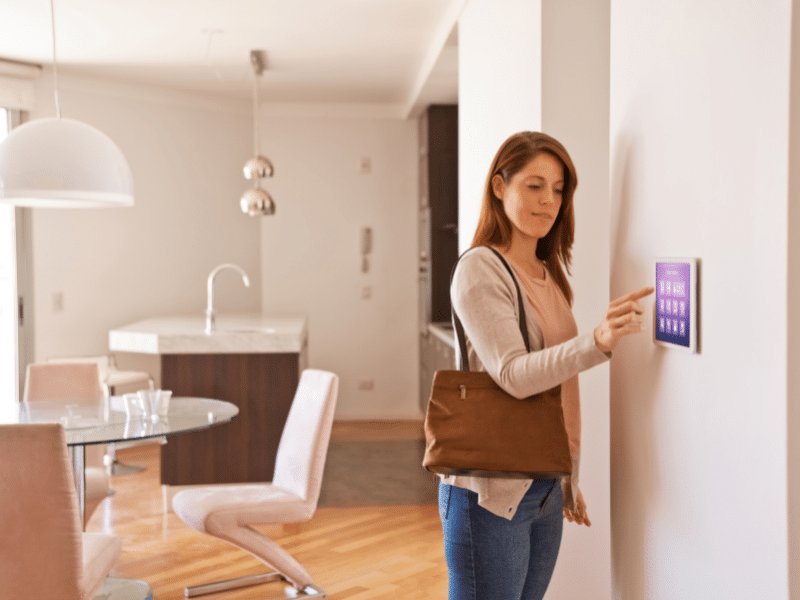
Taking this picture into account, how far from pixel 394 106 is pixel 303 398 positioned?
13.3 ft

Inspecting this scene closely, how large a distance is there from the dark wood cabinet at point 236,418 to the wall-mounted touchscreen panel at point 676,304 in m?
2.97

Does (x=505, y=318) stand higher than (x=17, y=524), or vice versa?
(x=505, y=318)

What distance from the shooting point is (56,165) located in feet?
8.42

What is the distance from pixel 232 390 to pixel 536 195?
293cm

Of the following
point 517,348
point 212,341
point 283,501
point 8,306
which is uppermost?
point 517,348

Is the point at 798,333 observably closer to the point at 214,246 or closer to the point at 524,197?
the point at 524,197

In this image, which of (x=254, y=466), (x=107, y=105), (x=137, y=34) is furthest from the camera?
(x=107, y=105)

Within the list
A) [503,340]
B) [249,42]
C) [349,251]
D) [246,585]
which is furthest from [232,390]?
[503,340]

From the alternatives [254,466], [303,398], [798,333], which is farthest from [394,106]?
[798,333]

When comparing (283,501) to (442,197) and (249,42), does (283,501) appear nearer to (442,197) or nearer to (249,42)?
(249,42)

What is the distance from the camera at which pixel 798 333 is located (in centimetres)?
93

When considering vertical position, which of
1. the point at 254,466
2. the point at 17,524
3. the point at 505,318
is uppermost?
the point at 505,318

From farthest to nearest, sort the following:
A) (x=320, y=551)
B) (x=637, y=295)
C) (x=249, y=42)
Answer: (x=249, y=42) → (x=320, y=551) → (x=637, y=295)

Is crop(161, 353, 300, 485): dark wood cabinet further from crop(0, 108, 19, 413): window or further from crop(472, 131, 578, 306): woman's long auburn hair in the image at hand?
crop(472, 131, 578, 306): woman's long auburn hair
